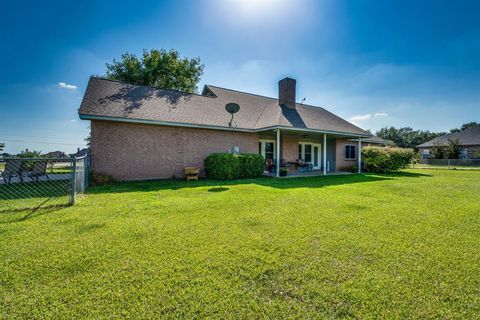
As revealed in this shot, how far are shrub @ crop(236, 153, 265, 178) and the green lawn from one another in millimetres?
6451

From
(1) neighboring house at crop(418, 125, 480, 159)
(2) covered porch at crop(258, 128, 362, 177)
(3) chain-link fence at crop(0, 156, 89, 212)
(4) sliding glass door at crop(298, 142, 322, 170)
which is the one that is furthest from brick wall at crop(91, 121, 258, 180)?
(1) neighboring house at crop(418, 125, 480, 159)

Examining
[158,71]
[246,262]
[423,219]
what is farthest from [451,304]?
[158,71]

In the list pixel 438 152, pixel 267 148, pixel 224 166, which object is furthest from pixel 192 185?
pixel 438 152

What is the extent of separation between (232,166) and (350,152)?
12705 millimetres

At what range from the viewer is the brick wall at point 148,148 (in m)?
10.1

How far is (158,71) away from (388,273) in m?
27.2

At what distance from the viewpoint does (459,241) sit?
351 cm

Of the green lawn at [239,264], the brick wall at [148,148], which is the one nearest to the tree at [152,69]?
the brick wall at [148,148]

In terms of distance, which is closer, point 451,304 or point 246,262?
point 451,304

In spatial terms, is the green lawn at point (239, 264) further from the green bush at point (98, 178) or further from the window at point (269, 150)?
the window at point (269, 150)

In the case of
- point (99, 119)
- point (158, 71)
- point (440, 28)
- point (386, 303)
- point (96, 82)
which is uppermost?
point (158, 71)

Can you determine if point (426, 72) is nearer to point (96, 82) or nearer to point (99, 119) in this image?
point (99, 119)

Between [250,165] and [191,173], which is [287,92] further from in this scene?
[191,173]

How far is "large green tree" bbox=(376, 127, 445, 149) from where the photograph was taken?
190ft
